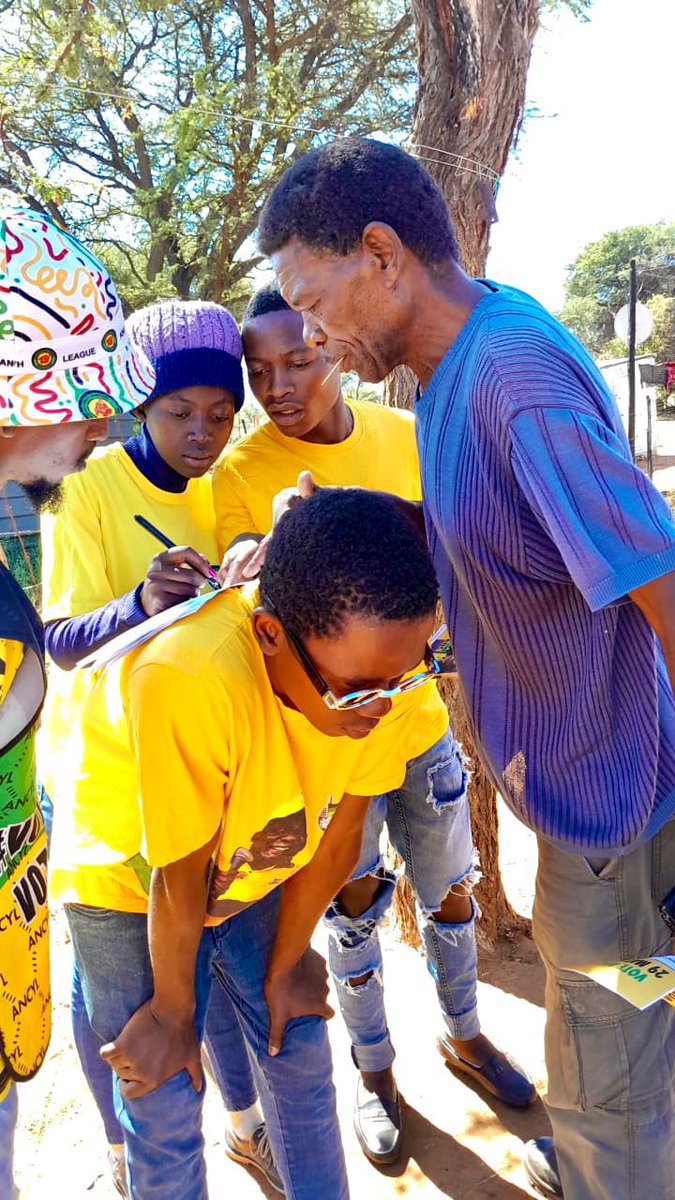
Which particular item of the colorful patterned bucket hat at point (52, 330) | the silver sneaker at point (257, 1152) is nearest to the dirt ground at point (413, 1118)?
the silver sneaker at point (257, 1152)

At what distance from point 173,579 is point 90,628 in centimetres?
27

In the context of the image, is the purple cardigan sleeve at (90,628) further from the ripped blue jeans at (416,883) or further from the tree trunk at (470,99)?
the tree trunk at (470,99)

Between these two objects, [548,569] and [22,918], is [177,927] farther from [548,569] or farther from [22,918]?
[548,569]

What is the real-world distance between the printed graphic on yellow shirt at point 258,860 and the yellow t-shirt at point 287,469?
0.85m

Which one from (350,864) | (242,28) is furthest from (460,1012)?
(242,28)

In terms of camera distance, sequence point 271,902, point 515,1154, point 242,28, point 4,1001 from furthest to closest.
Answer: point 242,28 → point 515,1154 → point 271,902 → point 4,1001

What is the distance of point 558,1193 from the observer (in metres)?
2.25

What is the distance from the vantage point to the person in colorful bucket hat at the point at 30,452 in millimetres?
1499

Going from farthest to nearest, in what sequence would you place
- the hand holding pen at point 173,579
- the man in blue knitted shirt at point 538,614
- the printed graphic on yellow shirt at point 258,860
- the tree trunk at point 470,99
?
the tree trunk at point 470,99 < the hand holding pen at point 173,579 < the printed graphic on yellow shirt at point 258,860 < the man in blue knitted shirt at point 538,614

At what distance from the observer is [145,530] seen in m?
2.23

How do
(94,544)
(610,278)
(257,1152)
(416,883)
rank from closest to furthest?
1. (94,544)
2. (257,1152)
3. (416,883)
4. (610,278)

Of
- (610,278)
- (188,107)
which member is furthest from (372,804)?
(610,278)

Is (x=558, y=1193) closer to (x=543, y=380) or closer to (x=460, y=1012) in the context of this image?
(x=460, y=1012)

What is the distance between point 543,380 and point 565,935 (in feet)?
3.28
